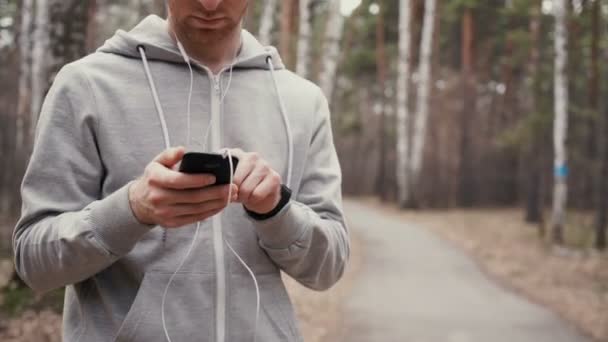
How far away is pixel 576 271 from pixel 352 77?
835 inches

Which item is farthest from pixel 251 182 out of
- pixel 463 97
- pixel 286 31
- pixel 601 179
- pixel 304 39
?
pixel 463 97

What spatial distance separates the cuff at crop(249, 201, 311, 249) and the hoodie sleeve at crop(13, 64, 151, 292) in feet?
0.94

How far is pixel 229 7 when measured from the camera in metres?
1.62

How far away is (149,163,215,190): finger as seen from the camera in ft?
3.98

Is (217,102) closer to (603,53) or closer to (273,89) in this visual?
(273,89)

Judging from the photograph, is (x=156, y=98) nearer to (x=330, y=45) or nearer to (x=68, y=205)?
(x=68, y=205)

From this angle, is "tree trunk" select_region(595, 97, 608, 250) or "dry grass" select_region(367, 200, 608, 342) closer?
"dry grass" select_region(367, 200, 608, 342)

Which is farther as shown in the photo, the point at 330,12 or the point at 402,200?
the point at 402,200

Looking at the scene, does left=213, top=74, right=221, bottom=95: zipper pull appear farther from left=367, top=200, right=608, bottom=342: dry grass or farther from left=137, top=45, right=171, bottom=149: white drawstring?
left=367, top=200, right=608, bottom=342: dry grass

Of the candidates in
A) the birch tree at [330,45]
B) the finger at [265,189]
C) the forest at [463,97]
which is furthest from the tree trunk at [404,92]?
the finger at [265,189]

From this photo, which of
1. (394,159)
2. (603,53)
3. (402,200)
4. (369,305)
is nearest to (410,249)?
(369,305)

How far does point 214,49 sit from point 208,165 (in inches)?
23.4

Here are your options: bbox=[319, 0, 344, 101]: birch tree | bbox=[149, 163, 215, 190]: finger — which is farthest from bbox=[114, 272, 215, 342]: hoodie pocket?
bbox=[319, 0, 344, 101]: birch tree

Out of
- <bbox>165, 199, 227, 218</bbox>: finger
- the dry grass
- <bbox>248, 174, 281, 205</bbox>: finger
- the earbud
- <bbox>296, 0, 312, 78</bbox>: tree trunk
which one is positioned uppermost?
<bbox>296, 0, 312, 78</bbox>: tree trunk
